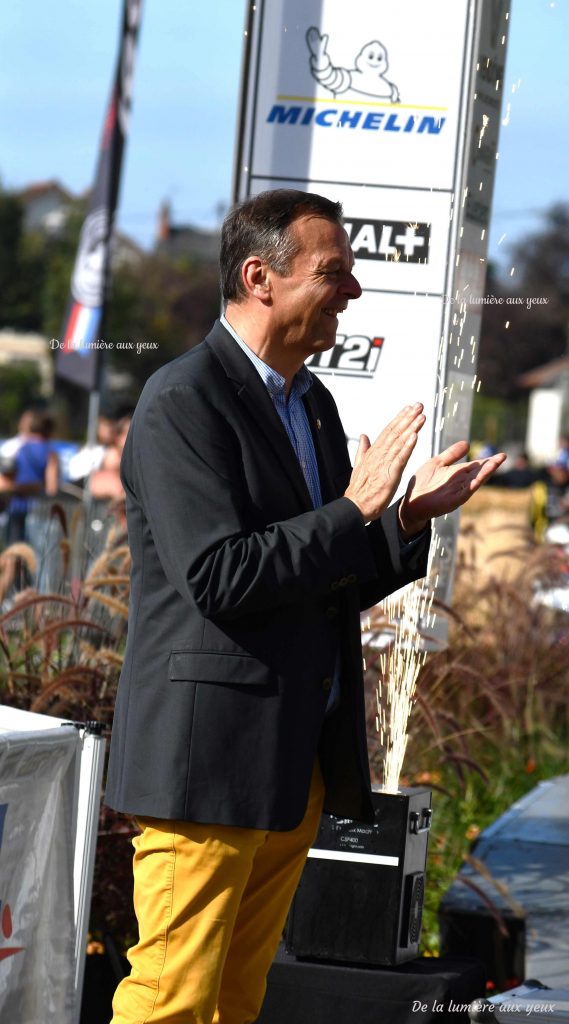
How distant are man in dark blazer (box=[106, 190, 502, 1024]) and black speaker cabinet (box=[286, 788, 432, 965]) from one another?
2.35 ft

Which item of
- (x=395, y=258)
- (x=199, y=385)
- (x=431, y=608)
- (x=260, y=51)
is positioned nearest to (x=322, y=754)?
(x=199, y=385)

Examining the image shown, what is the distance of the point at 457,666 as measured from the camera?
16.8 feet

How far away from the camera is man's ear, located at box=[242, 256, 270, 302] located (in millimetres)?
2879

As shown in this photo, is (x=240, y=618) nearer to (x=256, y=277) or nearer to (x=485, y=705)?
(x=256, y=277)

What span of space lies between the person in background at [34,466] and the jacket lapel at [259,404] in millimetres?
9855

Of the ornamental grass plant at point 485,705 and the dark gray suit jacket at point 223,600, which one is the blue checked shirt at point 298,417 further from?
the ornamental grass plant at point 485,705

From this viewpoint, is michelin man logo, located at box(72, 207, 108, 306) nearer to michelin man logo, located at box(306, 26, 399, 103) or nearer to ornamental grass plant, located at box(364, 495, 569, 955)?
ornamental grass plant, located at box(364, 495, 569, 955)

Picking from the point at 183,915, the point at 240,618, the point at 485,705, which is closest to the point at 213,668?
the point at 240,618

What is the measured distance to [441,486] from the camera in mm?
2922

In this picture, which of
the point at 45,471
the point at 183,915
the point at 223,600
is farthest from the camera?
the point at 45,471

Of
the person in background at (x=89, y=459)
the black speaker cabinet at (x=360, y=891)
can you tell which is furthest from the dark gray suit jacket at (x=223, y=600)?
the person in background at (x=89, y=459)

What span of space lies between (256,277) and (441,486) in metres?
0.55

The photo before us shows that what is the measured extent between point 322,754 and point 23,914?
2.46 ft

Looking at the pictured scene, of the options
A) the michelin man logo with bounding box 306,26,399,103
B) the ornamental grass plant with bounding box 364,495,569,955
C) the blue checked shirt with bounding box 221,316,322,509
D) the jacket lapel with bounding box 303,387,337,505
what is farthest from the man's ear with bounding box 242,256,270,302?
the michelin man logo with bounding box 306,26,399,103
